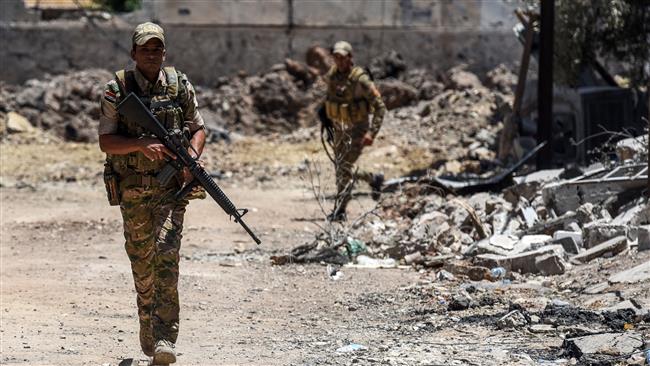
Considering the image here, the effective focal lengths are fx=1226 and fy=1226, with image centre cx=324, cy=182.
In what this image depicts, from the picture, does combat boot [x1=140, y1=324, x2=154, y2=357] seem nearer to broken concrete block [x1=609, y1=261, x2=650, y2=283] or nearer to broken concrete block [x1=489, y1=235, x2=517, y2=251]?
broken concrete block [x1=609, y1=261, x2=650, y2=283]

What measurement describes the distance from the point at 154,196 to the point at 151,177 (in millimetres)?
95

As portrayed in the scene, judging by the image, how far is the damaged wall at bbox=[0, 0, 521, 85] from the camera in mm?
20625

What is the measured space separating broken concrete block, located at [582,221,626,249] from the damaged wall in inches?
491

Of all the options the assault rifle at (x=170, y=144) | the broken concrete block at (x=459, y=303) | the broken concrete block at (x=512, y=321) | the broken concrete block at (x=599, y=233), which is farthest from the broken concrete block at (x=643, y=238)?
the assault rifle at (x=170, y=144)

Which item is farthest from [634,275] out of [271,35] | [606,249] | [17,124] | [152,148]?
[271,35]

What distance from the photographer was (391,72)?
2089cm

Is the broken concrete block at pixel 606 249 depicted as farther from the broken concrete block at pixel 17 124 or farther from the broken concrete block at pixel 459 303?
the broken concrete block at pixel 17 124

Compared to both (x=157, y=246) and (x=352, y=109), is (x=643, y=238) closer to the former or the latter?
(x=352, y=109)

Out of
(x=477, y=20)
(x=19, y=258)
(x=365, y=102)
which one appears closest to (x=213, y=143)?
(x=477, y=20)

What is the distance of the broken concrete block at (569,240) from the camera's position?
9.04 m

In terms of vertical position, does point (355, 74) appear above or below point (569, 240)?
above

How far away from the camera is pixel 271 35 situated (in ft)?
70.0

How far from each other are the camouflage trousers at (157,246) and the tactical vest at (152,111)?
0.10 metres

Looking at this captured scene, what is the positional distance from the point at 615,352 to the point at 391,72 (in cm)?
1545
